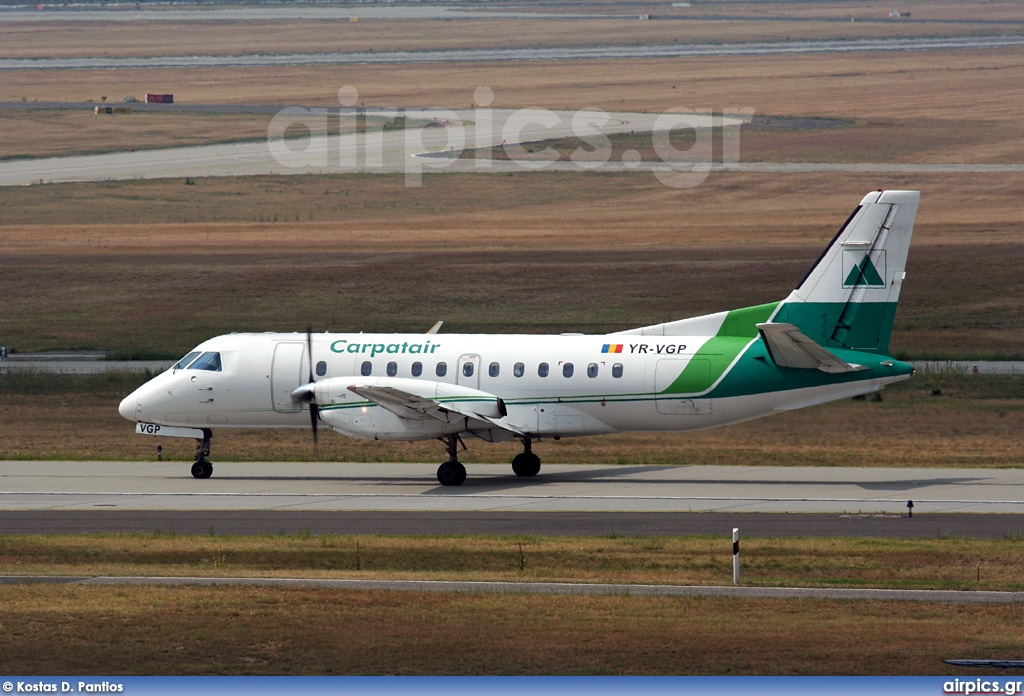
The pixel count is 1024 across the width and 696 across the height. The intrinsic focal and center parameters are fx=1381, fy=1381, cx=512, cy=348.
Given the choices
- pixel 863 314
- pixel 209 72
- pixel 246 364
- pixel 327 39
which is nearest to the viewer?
pixel 863 314

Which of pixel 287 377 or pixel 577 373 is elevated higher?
pixel 577 373

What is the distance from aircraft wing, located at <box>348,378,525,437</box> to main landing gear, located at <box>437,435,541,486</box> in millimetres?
716

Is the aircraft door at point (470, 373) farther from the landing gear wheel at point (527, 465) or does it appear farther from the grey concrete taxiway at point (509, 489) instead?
the grey concrete taxiway at point (509, 489)

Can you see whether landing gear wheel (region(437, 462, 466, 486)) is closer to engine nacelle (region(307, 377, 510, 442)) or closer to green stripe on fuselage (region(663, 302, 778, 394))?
engine nacelle (region(307, 377, 510, 442))

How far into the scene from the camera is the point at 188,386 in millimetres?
37125

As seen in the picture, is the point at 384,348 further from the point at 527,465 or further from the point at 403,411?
the point at 527,465

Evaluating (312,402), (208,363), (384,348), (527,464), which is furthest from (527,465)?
(208,363)

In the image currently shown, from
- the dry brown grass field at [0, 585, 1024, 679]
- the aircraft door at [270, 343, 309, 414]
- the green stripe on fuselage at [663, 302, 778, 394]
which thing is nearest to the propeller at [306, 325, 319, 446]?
the aircraft door at [270, 343, 309, 414]

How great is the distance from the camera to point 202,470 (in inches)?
1431

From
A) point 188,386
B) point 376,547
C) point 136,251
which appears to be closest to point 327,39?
point 136,251

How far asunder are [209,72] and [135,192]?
72.4m

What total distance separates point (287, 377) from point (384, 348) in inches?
105

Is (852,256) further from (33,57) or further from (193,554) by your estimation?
(33,57)

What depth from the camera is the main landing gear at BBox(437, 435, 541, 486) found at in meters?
34.5
